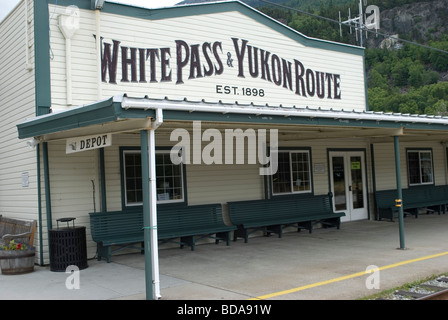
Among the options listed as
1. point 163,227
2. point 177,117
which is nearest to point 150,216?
point 177,117

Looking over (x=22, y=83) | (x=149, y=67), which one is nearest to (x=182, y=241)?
(x=149, y=67)

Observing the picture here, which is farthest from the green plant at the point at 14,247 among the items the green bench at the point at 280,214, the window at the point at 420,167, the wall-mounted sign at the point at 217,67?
the window at the point at 420,167

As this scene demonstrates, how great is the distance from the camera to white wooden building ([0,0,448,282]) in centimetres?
809

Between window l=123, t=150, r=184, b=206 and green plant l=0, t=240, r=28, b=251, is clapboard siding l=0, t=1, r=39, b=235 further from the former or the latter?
window l=123, t=150, r=184, b=206

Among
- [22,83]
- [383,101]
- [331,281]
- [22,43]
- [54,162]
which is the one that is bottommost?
[331,281]

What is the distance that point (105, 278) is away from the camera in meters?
7.94

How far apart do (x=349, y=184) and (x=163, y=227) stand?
6.63 m

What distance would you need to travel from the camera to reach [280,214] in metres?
12.3

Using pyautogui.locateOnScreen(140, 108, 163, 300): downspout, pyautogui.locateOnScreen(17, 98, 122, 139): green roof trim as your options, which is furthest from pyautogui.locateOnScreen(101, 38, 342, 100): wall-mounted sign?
pyautogui.locateOnScreen(140, 108, 163, 300): downspout

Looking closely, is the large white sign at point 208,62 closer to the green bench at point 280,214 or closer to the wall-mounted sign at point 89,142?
the wall-mounted sign at point 89,142

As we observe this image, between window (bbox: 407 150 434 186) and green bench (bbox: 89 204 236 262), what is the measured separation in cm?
847

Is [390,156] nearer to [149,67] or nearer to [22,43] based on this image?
[149,67]

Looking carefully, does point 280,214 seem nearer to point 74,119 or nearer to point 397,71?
point 74,119
